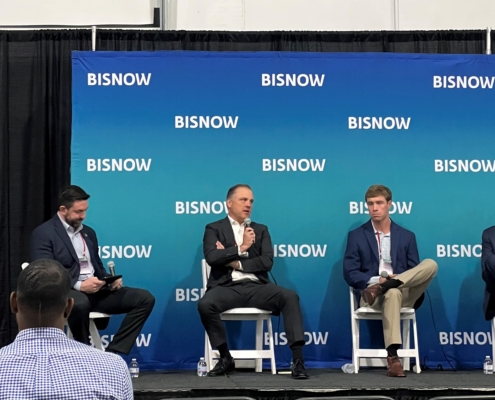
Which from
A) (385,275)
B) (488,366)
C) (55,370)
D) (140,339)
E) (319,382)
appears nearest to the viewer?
(55,370)

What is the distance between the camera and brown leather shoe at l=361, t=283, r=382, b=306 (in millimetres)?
5199

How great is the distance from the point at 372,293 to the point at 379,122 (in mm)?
1353

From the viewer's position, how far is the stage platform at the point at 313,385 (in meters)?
4.40

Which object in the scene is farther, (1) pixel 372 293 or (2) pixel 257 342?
(2) pixel 257 342

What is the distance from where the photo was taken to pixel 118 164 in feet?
19.1

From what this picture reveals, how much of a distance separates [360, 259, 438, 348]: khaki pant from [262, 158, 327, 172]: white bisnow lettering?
3.31 feet

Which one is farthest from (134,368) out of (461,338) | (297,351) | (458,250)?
(458,250)

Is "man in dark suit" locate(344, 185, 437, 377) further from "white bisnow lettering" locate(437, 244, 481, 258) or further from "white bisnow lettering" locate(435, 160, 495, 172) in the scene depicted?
"white bisnow lettering" locate(435, 160, 495, 172)

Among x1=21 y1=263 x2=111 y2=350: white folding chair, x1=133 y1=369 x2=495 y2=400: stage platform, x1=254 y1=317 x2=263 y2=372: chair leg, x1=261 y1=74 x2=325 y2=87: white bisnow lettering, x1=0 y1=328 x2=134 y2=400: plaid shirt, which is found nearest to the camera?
x1=0 y1=328 x2=134 y2=400: plaid shirt

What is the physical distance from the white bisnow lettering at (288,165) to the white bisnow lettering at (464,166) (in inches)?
32.5

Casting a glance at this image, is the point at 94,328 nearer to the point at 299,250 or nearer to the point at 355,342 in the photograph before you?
the point at 299,250

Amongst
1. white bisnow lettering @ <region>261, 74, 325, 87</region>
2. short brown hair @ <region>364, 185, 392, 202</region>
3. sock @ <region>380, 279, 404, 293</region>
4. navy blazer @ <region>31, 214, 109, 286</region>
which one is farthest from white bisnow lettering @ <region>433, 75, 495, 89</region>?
navy blazer @ <region>31, 214, 109, 286</region>

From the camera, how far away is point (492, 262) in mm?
5305

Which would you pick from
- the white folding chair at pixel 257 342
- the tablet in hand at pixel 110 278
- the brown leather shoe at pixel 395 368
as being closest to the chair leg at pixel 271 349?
the white folding chair at pixel 257 342
